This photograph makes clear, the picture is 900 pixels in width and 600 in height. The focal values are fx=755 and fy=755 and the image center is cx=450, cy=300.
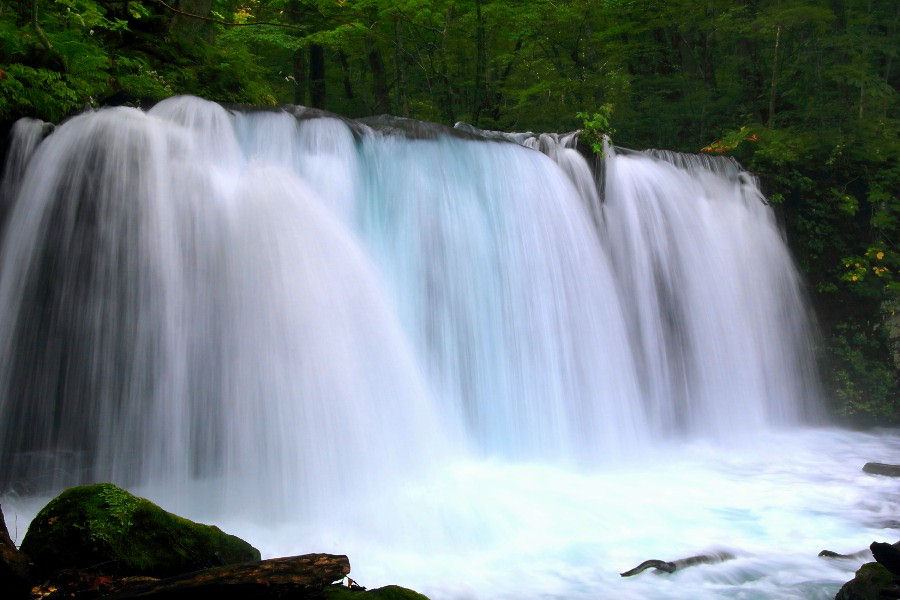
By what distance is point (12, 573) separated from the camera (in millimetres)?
2873

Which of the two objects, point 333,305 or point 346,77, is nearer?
point 333,305

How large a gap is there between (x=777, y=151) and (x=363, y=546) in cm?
966

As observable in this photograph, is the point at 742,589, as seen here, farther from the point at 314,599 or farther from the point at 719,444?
the point at 719,444

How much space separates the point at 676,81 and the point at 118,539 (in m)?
14.1

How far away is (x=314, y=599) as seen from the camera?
3.12 metres

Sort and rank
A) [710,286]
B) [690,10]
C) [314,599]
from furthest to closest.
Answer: [690,10] → [710,286] → [314,599]

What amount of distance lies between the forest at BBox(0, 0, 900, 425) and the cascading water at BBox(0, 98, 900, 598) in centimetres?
166

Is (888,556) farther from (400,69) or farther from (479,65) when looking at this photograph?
(400,69)

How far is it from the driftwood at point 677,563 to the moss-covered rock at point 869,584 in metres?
0.90

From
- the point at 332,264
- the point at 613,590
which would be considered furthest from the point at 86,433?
the point at 613,590

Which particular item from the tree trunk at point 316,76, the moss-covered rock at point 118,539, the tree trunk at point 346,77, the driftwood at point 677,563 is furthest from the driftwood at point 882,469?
the tree trunk at point 346,77

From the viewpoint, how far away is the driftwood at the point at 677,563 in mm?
4980

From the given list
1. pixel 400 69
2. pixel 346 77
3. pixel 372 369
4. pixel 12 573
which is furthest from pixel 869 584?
pixel 346 77

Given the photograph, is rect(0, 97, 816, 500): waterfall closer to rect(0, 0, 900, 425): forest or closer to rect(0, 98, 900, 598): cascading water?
rect(0, 98, 900, 598): cascading water
